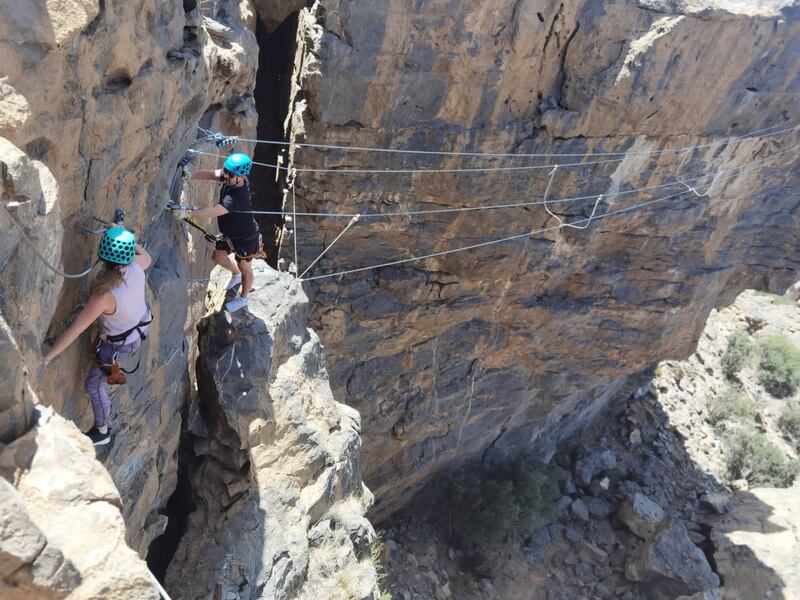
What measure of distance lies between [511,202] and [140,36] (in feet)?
23.8

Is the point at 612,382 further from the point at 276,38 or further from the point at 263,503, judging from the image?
the point at 263,503

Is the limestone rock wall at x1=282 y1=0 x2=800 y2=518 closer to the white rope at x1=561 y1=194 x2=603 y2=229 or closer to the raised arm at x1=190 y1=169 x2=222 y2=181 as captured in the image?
the white rope at x1=561 y1=194 x2=603 y2=229

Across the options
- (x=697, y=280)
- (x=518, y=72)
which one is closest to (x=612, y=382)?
(x=697, y=280)

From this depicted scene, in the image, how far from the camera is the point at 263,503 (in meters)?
5.87

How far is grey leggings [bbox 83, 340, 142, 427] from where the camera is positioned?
4246 mm

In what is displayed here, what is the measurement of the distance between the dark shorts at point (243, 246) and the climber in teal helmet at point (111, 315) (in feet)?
6.13

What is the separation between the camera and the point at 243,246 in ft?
20.4

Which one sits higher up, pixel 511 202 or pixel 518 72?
pixel 518 72

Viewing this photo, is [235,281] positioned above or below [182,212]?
below

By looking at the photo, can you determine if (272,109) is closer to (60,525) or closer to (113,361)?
(113,361)

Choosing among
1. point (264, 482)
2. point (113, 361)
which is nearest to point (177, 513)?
point (264, 482)

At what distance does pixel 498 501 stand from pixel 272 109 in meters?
8.94

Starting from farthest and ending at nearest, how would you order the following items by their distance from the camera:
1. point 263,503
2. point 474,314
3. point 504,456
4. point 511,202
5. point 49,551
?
point 504,456, point 474,314, point 511,202, point 263,503, point 49,551

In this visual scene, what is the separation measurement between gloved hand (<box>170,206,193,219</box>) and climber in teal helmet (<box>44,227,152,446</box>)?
3.88 feet
